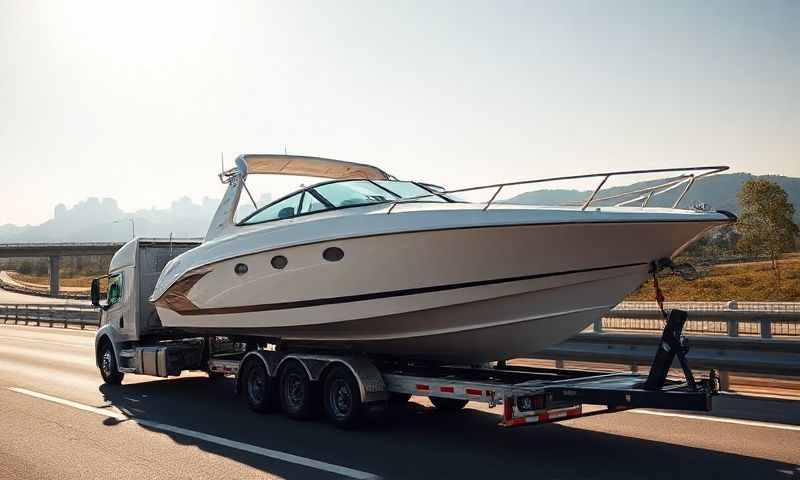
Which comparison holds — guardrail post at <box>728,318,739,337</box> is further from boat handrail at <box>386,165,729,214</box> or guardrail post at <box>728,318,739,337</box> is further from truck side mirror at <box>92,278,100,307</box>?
truck side mirror at <box>92,278,100,307</box>

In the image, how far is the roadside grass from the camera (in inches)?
1711

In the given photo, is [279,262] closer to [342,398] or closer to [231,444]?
[342,398]

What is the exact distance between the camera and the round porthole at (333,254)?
27.3ft

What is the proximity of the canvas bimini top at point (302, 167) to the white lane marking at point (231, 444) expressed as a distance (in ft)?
12.8

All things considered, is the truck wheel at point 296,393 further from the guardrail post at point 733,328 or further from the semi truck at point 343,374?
the guardrail post at point 733,328

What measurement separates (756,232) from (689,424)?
52.2 metres

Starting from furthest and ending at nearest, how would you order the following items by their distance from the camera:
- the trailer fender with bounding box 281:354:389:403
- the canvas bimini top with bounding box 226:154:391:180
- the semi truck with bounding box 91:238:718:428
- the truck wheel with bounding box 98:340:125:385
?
the truck wheel with bounding box 98:340:125:385 → the canvas bimini top with bounding box 226:154:391:180 → the trailer fender with bounding box 281:354:389:403 → the semi truck with bounding box 91:238:718:428

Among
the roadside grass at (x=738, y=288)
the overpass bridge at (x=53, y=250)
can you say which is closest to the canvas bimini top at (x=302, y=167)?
the roadside grass at (x=738, y=288)

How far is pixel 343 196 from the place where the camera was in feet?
29.4

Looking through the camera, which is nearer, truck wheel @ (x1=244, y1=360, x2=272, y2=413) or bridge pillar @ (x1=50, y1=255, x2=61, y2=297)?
truck wheel @ (x1=244, y1=360, x2=272, y2=413)

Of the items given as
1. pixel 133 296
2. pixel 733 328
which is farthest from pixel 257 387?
pixel 733 328

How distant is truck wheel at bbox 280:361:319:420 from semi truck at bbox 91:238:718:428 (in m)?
0.01

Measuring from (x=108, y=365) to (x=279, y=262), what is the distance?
560 centimetres

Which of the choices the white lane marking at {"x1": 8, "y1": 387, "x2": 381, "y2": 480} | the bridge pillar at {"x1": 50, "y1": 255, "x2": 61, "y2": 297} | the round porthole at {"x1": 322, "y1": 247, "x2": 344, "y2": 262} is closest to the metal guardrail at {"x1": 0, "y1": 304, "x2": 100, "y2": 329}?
the white lane marking at {"x1": 8, "y1": 387, "x2": 381, "y2": 480}
